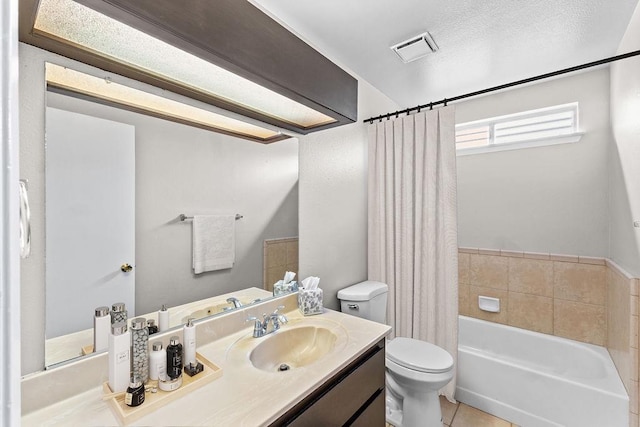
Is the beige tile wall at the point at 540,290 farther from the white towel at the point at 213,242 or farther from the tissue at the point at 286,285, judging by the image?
the white towel at the point at 213,242

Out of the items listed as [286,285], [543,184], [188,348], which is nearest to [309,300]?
[286,285]

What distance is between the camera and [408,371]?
1.58m

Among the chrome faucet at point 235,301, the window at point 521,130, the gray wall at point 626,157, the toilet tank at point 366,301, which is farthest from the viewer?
the window at point 521,130

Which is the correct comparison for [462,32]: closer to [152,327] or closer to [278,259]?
[278,259]

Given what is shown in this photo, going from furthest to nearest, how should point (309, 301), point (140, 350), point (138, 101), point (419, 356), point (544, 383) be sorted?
point (544, 383) → point (419, 356) → point (309, 301) → point (138, 101) → point (140, 350)

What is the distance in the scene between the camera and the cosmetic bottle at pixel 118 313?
941 millimetres

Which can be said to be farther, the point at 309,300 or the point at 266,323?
the point at 309,300

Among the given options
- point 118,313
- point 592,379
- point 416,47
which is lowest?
point 592,379

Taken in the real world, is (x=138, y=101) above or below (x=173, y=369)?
above

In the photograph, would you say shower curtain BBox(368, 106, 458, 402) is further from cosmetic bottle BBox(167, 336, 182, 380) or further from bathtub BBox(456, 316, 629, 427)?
cosmetic bottle BBox(167, 336, 182, 380)

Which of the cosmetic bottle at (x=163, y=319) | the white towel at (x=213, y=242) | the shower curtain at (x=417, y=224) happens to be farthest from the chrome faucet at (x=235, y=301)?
the shower curtain at (x=417, y=224)

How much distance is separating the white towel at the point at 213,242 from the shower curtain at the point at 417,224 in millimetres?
1186

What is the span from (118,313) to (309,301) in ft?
2.90

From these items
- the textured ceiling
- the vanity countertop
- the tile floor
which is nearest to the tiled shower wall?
the tile floor
